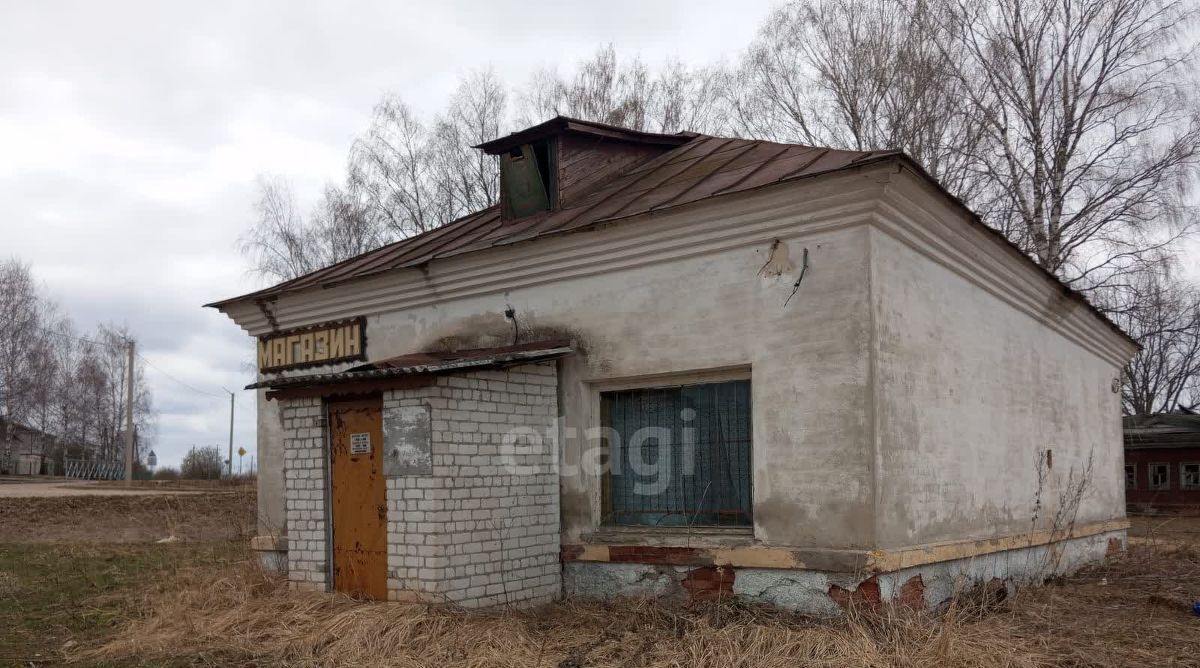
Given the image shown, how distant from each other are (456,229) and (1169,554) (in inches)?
404

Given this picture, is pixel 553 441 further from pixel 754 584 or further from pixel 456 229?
pixel 456 229

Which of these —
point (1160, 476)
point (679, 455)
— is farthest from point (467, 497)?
point (1160, 476)

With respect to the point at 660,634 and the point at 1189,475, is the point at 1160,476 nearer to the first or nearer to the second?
the point at 1189,475

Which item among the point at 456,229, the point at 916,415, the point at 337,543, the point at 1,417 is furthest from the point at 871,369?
the point at 1,417

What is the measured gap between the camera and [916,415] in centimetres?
707

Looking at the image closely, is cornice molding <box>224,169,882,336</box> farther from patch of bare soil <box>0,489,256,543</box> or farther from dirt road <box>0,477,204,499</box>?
dirt road <box>0,477,204,499</box>

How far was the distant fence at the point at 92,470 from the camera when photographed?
160 ft

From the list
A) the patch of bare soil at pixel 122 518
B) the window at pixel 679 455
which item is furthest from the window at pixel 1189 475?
the patch of bare soil at pixel 122 518

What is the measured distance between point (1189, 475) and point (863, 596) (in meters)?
21.6

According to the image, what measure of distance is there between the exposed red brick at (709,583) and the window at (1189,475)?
21526mm

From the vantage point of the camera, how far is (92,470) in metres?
49.8

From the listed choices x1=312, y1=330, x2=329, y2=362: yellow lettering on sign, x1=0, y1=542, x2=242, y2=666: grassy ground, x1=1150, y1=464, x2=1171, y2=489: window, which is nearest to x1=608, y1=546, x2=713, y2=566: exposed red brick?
x1=0, y1=542, x2=242, y2=666: grassy ground

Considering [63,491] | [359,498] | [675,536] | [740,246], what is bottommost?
[63,491]

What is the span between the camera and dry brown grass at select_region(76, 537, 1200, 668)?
5887 mm
